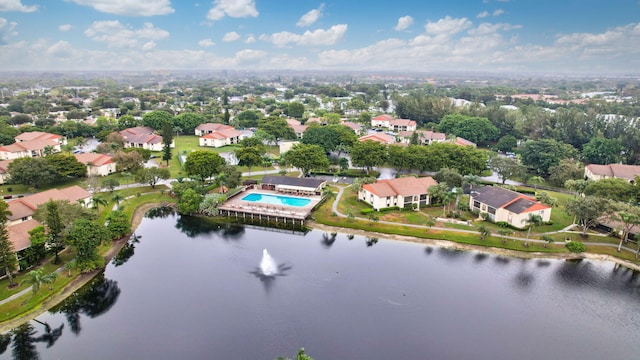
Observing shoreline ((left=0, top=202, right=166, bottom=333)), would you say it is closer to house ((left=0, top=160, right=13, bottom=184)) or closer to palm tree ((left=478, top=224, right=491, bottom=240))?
house ((left=0, top=160, right=13, bottom=184))

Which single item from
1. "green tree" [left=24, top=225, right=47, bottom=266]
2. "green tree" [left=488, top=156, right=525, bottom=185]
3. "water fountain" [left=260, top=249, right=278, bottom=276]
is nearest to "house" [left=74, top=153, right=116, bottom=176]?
"green tree" [left=24, top=225, right=47, bottom=266]

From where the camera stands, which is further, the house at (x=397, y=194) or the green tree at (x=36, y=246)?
the house at (x=397, y=194)

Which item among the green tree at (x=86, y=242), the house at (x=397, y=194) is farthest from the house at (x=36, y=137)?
the house at (x=397, y=194)

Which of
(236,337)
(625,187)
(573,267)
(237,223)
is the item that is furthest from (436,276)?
(625,187)

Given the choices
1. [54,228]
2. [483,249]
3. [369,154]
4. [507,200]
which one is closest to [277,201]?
[369,154]

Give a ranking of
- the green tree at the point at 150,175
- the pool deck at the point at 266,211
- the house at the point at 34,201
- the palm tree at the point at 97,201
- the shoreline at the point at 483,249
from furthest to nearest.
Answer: the green tree at the point at 150,175
the pool deck at the point at 266,211
the palm tree at the point at 97,201
the house at the point at 34,201
the shoreline at the point at 483,249

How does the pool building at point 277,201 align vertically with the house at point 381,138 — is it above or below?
below

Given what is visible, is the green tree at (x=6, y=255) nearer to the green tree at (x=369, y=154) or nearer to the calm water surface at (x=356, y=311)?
the calm water surface at (x=356, y=311)

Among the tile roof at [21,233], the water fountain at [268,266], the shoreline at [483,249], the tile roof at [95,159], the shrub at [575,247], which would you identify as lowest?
the water fountain at [268,266]
